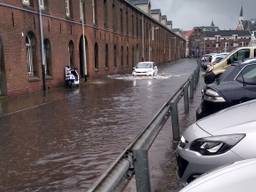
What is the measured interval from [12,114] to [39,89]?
8.95 meters

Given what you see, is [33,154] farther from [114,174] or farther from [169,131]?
[114,174]

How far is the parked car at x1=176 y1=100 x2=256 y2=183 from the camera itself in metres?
3.79

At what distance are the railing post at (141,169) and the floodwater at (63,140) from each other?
5.65 ft

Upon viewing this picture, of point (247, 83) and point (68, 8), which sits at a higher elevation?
point (68, 8)

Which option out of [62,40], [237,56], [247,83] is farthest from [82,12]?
[247,83]

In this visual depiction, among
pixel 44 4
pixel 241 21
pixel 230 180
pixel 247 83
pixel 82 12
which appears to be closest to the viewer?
pixel 230 180

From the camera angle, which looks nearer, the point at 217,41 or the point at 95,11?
the point at 95,11

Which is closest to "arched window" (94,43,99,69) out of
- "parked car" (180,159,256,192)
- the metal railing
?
the metal railing

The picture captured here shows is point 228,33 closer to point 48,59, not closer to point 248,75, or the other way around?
point 48,59

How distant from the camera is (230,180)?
8.38 feet

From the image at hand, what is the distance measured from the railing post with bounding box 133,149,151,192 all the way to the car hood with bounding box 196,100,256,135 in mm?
957

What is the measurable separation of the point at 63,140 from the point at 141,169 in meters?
5.03

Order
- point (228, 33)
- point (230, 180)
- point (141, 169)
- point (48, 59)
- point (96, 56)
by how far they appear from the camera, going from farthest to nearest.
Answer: point (228, 33)
point (96, 56)
point (48, 59)
point (141, 169)
point (230, 180)

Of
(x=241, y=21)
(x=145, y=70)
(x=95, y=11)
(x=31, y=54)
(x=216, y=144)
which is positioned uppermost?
(x=241, y=21)
